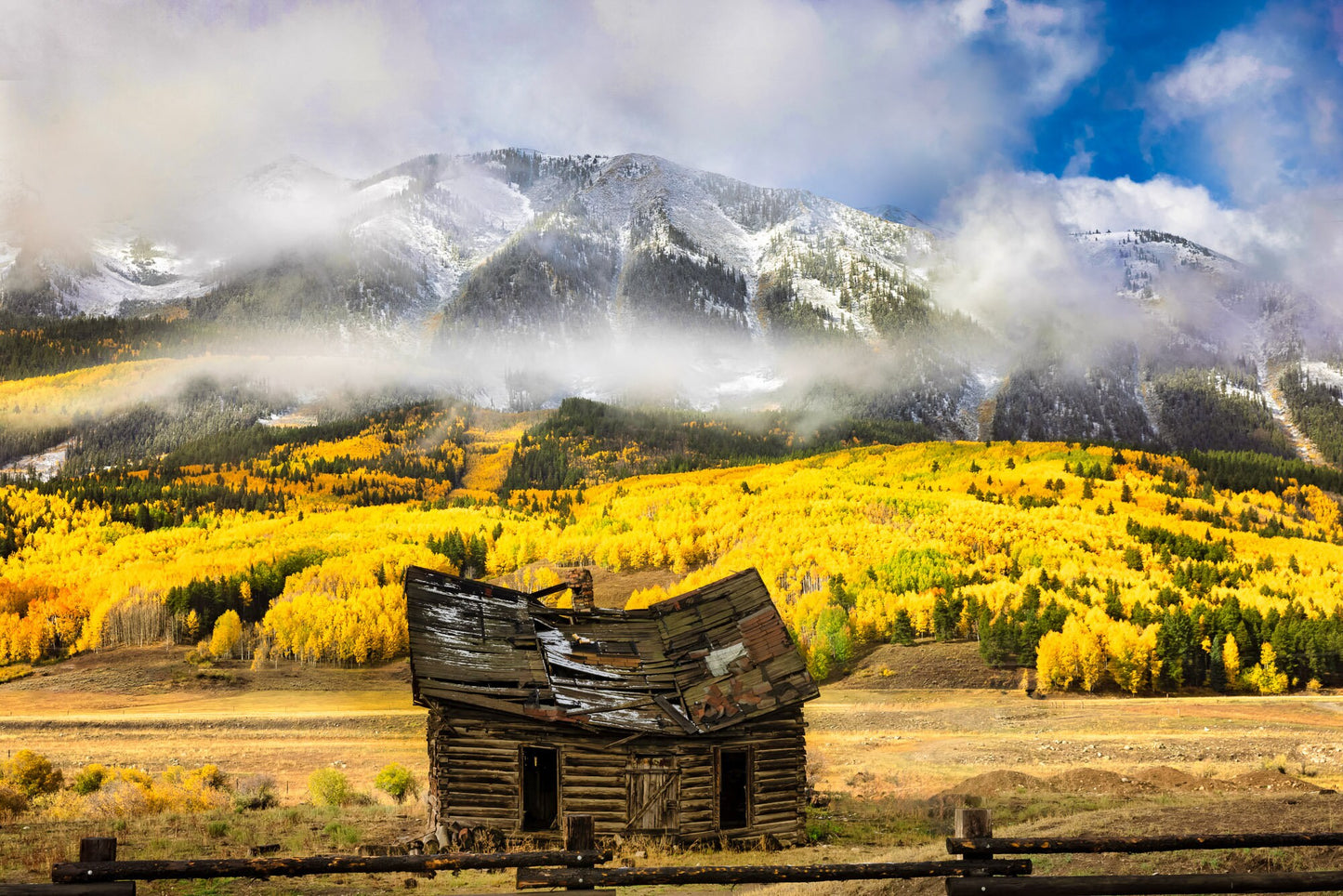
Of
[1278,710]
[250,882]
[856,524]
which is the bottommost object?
[1278,710]

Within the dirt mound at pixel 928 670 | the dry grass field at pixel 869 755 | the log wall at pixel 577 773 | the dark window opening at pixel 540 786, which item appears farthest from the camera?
the dirt mound at pixel 928 670

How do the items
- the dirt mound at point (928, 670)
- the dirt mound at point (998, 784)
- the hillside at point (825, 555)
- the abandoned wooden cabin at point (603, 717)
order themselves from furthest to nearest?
the hillside at point (825, 555) < the dirt mound at point (928, 670) < the dirt mound at point (998, 784) < the abandoned wooden cabin at point (603, 717)

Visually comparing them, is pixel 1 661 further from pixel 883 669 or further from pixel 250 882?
pixel 250 882

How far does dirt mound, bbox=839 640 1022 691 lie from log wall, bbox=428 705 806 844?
5389 cm

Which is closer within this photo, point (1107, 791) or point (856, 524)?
point (1107, 791)

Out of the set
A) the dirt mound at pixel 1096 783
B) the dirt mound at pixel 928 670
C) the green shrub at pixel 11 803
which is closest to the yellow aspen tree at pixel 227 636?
the dirt mound at pixel 928 670

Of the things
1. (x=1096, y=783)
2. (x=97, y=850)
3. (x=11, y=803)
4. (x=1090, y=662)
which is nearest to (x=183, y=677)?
(x=11, y=803)

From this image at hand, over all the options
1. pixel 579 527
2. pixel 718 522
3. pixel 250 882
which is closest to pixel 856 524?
pixel 718 522

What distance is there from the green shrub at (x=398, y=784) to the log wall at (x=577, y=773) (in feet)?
35.3

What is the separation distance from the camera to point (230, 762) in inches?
1874

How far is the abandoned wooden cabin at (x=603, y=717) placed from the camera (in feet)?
78.9

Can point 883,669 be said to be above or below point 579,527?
below

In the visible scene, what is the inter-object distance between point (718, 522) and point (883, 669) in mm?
56910

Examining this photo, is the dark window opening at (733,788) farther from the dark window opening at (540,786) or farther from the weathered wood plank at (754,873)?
the weathered wood plank at (754,873)
